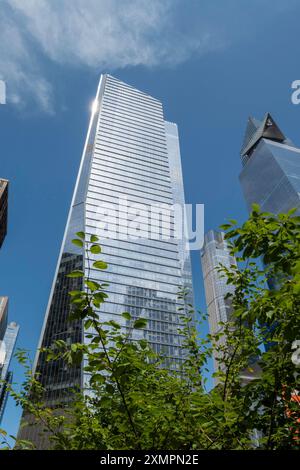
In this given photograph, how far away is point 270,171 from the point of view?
139m

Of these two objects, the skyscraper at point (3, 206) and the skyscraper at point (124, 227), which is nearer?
the skyscraper at point (3, 206)

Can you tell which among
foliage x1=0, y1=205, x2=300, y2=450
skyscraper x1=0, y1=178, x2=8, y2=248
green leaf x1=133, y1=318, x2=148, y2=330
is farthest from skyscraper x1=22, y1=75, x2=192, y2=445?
green leaf x1=133, y1=318, x2=148, y2=330

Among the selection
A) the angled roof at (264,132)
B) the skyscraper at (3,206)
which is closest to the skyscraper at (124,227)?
the skyscraper at (3,206)

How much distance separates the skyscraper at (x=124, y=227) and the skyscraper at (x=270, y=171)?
3626cm

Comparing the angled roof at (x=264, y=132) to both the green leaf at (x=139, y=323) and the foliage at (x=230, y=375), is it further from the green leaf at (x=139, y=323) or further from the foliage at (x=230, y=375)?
the green leaf at (x=139, y=323)

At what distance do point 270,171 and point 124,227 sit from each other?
212 feet

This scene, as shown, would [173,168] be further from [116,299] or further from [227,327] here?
[227,327]

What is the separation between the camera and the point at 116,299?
11106cm

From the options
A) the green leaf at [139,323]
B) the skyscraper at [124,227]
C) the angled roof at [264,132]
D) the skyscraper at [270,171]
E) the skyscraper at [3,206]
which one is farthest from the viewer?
the angled roof at [264,132]

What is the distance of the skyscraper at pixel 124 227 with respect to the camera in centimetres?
10838

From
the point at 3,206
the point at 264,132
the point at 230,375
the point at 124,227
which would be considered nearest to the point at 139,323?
the point at 230,375

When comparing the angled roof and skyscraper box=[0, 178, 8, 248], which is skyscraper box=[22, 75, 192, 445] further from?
the angled roof

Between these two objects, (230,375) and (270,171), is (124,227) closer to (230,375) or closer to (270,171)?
(270,171)

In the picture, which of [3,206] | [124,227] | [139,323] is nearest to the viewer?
[139,323]
